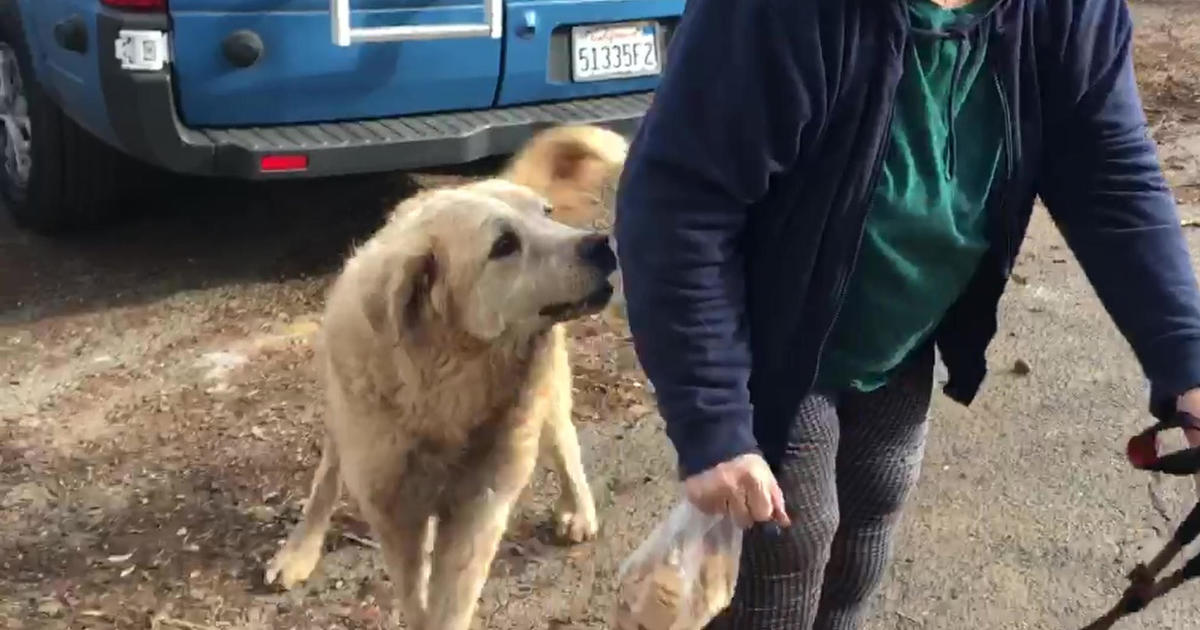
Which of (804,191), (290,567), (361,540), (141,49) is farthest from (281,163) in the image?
(804,191)

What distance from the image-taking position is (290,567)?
312 cm

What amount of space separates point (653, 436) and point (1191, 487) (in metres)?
1.53

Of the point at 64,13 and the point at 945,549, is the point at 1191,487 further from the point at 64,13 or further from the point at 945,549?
the point at 64,13

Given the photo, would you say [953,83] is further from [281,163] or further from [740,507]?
[281,163]

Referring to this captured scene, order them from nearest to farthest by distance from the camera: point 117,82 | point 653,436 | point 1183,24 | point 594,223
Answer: point 594,223, point 653,436, point 117,82, point 1183,24

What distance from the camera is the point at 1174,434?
3.54 metres

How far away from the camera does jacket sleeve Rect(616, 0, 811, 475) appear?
1548mm

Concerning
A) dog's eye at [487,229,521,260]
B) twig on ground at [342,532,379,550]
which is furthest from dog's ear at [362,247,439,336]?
twig on ground at [342,532,379,550]

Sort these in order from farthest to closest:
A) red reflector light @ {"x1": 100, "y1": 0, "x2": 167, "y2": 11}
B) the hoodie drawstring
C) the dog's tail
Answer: red reflector light @ {"x1": 100, "y1": 0, "x2": 167, "y2": 11} → the dog's tail → the hoodie drawstring

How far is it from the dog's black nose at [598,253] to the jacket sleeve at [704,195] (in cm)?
99

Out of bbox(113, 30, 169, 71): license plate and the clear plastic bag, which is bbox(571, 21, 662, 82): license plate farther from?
the clear plastic bag

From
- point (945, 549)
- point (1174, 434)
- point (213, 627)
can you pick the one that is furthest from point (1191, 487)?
point (213, 627)

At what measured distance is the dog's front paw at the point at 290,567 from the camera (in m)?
3.11

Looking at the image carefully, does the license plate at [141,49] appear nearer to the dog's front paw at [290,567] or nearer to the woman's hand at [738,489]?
the dog's front paw at [290,567]
